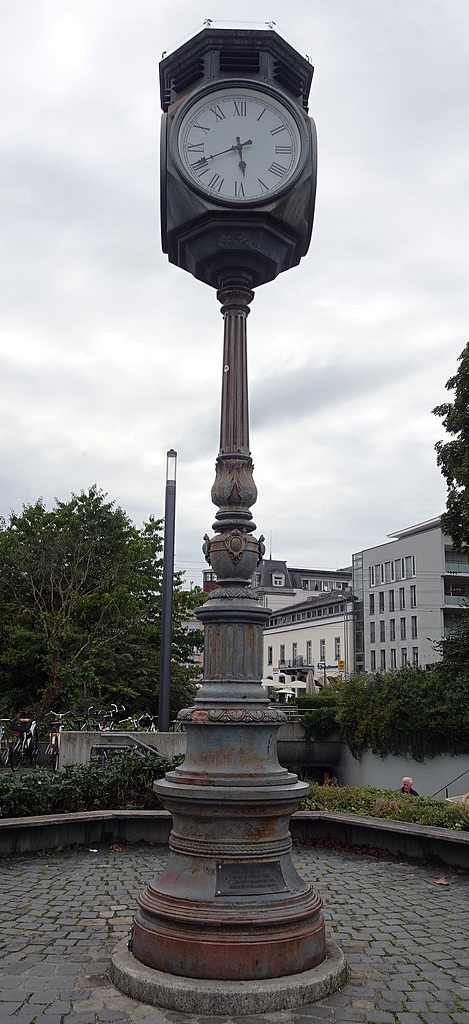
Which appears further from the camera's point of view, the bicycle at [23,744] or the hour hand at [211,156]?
the bicycle at [23,744]

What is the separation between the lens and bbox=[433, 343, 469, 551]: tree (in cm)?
2509

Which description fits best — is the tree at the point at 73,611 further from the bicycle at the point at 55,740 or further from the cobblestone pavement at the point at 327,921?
the cobblestone pavement at the point at 327,921

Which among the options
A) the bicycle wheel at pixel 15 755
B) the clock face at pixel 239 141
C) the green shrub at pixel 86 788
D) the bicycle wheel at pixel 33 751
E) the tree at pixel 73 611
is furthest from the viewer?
the tree at pixel 73 611

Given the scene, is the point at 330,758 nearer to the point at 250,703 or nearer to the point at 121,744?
the point at 121,744

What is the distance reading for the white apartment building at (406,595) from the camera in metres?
57.3

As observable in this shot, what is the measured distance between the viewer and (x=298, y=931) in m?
4.81

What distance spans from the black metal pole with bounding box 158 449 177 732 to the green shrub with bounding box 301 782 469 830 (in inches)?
243

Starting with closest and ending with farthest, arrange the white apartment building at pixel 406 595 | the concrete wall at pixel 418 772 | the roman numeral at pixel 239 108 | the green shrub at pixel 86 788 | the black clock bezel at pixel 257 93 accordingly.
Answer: the black clock bezel at pixel 257 93 < the roman numeral at pixel 239 108 < the green shrub at pixel 86 788 < the concrete wall at pixel 418 772 < the white apartment building at pixel 406 595

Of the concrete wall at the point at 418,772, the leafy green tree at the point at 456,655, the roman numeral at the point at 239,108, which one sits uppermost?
the roman numeral at the point at 239,108

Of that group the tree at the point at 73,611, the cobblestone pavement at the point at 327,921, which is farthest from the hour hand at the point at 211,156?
the tree at the point at 73,611

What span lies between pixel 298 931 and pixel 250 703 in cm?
138

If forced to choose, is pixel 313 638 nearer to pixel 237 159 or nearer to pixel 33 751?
pixel 33 751

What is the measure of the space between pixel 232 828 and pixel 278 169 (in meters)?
4.91

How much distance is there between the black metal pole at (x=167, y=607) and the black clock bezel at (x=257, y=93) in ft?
38.3
